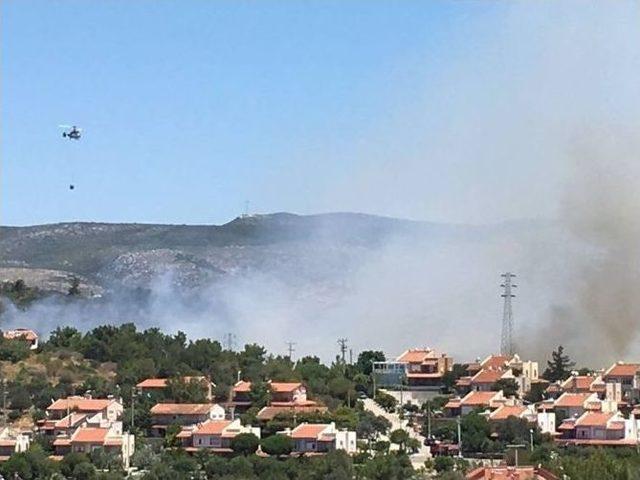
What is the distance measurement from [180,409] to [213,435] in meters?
2.97

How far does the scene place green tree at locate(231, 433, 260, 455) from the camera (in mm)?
36781

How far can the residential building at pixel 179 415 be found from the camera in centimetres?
3988

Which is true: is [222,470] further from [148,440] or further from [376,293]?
[376,293]

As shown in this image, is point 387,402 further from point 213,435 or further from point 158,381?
point 213,435

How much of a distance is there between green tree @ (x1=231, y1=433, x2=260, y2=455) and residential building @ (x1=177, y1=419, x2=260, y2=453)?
0.22 meters

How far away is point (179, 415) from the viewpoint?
40.2 m

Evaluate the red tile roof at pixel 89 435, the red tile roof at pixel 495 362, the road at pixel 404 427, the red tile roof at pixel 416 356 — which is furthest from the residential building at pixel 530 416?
the red tile roof at pixel 89 435

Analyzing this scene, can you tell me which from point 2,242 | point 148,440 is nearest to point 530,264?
point 148,440

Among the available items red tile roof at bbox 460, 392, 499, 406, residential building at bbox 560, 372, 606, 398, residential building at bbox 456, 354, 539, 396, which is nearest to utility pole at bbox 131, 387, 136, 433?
red tile roof at bbox 460, 392, 499, 406

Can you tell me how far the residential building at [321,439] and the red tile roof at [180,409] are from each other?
11.3 feet

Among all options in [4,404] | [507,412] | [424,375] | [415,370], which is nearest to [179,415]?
[4,404]

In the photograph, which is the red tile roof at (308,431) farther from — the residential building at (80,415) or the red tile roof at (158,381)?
the red tile roof at (158,381)

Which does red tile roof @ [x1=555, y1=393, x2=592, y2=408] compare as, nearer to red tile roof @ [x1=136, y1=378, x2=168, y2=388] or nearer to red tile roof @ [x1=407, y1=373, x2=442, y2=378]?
red tile roof @ [x1=407, y1=373, x2=442, y2=378]

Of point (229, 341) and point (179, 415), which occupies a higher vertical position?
point (229, 341)
